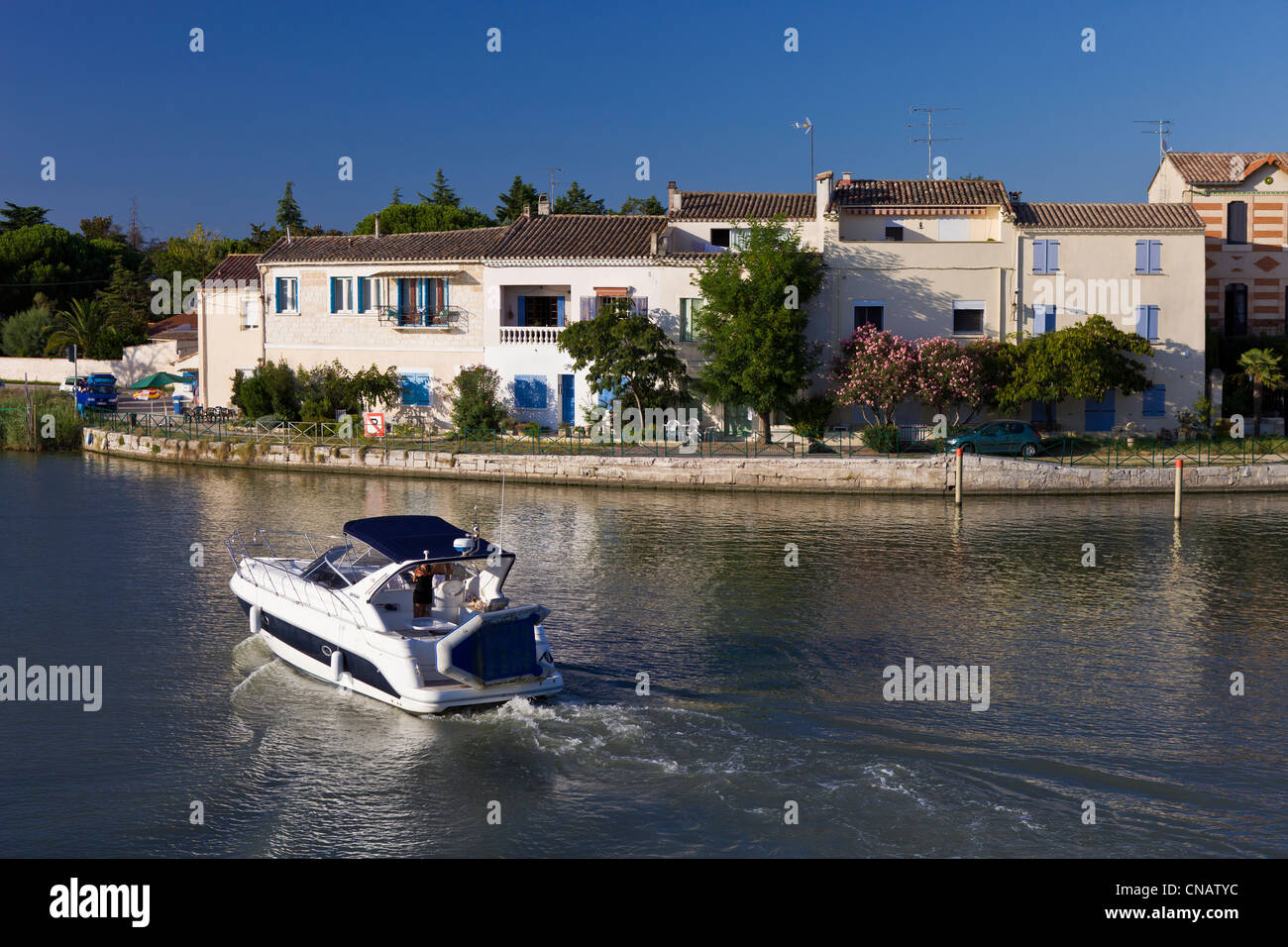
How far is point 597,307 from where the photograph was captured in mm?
43812

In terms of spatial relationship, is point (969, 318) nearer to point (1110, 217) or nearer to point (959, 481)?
point (1110, 217)

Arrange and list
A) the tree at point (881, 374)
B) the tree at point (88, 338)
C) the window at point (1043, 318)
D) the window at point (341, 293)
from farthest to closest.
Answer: the tree at point (88, 338) < the window at point (341, 293) < the window at point (1043, 318) < the tree at point (881, 374)

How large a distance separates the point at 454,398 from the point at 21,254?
4861cm

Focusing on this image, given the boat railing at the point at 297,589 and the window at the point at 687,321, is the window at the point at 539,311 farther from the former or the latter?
the boat railing at the point at 297,589

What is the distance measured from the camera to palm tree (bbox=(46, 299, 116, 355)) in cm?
6894

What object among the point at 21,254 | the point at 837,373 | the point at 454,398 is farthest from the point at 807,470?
the point at 21,254

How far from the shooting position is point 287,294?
4991 centimetres

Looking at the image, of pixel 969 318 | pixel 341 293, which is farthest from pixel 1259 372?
pixel 341 293

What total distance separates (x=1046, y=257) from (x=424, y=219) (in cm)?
3964

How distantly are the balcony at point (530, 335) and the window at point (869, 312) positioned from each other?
427 inches

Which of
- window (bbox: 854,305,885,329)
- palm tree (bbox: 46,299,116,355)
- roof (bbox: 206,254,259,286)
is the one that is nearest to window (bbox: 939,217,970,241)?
window (bbox: 854,305,885,329)

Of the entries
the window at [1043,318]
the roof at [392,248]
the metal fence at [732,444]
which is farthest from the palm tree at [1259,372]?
the roof at [392,248]

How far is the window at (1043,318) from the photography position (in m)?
42.3

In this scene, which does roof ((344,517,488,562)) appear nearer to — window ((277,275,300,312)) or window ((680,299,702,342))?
window ((680,299,702,342))
